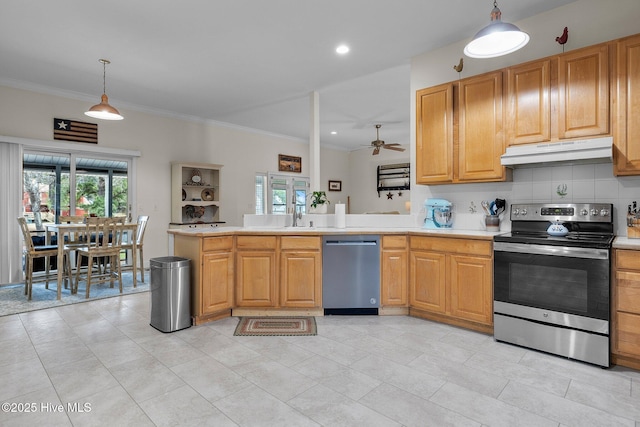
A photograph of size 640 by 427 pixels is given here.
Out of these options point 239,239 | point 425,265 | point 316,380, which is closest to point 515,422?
point 316,380

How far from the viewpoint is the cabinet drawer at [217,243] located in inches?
130

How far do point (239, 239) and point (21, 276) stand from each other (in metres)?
3.80

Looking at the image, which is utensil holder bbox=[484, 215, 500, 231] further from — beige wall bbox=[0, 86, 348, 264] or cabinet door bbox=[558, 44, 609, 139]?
beige wall bbox=[0, 86, 348, 264]

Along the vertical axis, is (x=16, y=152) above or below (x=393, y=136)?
below

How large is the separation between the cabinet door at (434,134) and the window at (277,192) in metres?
4.33

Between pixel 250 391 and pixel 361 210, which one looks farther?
pixel 361 210

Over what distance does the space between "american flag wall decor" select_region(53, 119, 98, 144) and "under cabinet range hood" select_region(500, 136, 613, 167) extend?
5815 millimetres

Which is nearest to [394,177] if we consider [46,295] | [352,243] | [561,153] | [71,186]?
[352,243]

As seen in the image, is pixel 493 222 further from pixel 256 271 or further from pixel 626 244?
pixel 256 271

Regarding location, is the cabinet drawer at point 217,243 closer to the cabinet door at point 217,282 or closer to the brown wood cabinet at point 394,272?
the cabinet door at point 217,282

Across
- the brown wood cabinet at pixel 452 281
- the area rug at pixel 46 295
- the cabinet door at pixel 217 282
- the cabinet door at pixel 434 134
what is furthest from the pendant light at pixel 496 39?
the area rug at pixel 46 295

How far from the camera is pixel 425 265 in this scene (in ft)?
11.1

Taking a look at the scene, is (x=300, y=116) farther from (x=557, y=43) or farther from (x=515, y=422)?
(x=515, y=422)

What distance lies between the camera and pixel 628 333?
7.65 ft
